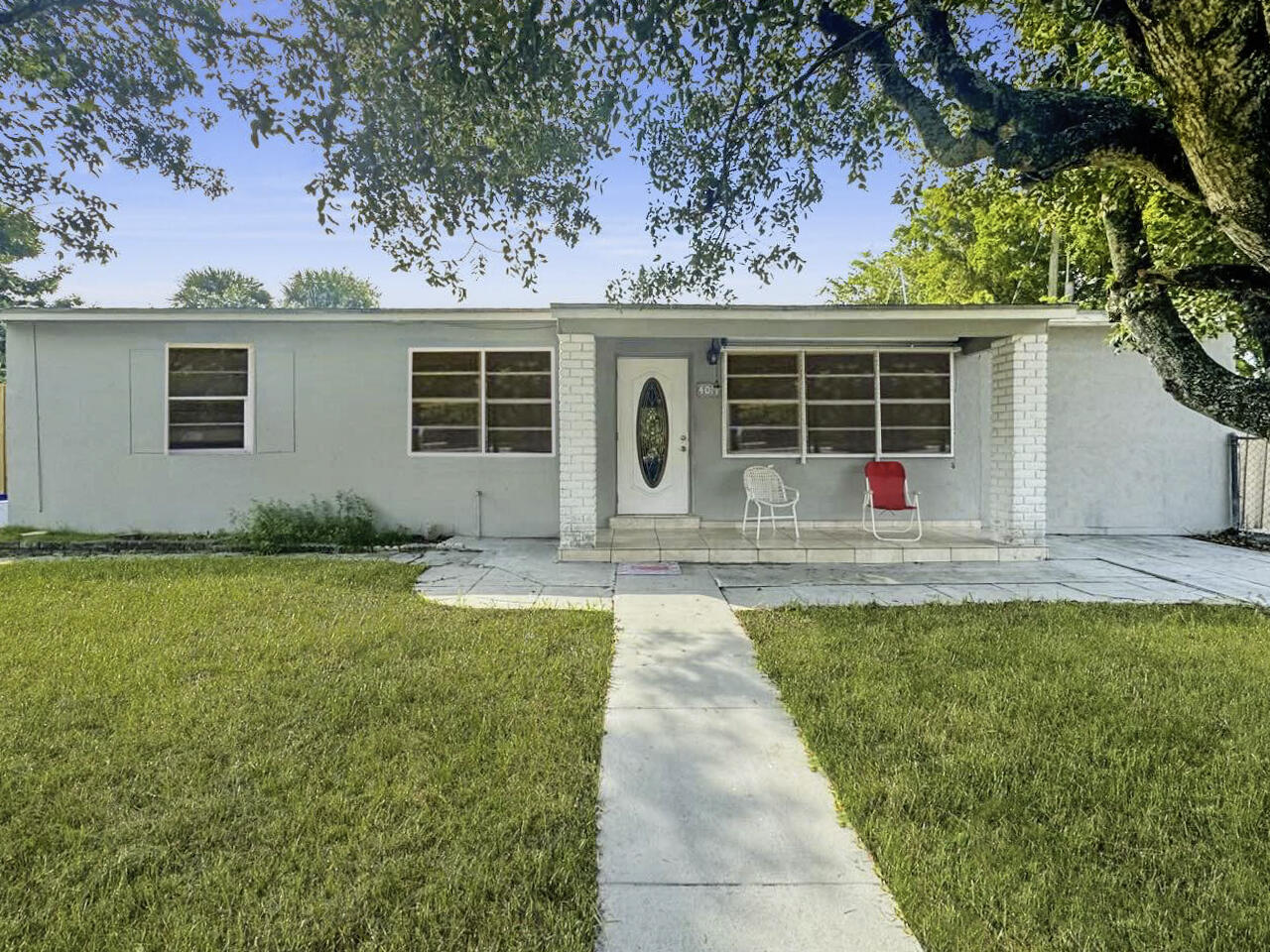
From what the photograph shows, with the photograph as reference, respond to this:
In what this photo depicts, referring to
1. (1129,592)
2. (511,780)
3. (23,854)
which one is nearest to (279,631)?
(23,854)

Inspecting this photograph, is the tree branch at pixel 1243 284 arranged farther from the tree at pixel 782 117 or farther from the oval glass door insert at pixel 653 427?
the oval glass door insert at pixel 653 427

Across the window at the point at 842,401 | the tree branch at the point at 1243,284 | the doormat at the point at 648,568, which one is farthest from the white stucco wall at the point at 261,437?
the tree branch at the point at 1243,284

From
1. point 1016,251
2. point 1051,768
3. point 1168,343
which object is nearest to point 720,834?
point 1051,768

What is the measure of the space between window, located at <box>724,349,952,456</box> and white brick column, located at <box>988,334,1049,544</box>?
3.73ft

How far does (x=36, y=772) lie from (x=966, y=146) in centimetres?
473

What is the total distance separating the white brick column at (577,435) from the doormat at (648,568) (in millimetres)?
576

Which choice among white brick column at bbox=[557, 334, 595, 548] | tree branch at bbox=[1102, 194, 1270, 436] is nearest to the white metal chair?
white brick column at bbox=[557, 334, 595, 548]

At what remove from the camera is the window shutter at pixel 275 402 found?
7977 mm

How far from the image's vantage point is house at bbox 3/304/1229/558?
7941 mm

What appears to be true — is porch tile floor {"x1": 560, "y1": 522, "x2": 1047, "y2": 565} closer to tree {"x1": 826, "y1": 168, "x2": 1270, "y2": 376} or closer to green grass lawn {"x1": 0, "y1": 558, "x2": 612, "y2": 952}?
green grass lawn {"x1": 0, "y1": 558, "x2": 612, "y2": 952}

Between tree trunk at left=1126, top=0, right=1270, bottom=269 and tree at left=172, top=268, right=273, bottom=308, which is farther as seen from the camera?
tree at left=172, top=268, right=273, bottom=308

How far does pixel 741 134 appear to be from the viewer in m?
4.34

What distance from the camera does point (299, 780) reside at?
2416mm

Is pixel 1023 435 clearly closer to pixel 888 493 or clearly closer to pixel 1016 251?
pixel 888 493
